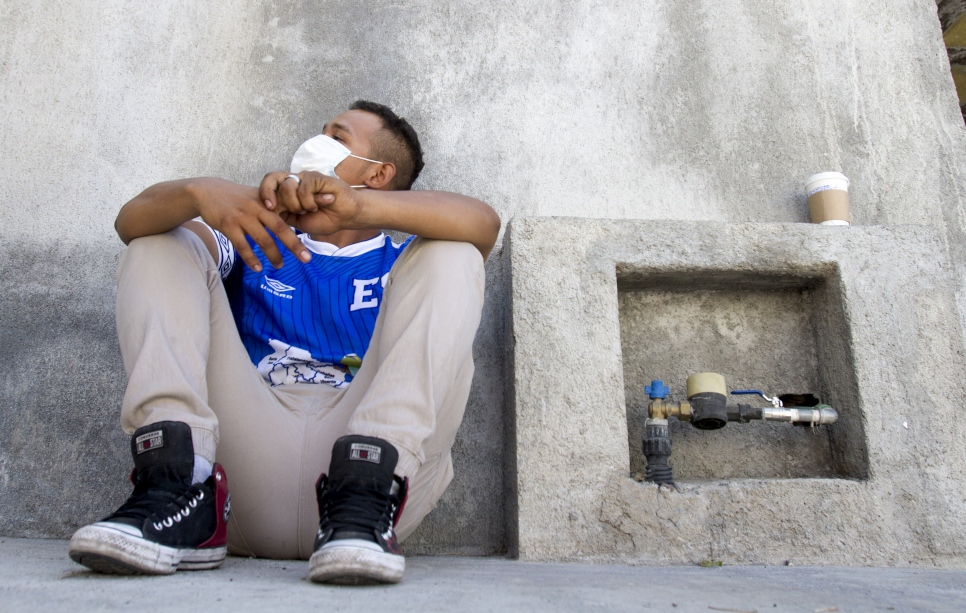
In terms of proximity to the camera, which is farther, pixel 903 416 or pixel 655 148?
pixel 655 148

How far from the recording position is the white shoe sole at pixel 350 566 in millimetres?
1095

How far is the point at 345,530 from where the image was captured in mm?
1151

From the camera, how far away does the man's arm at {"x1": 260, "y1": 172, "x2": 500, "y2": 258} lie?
1.55 meters

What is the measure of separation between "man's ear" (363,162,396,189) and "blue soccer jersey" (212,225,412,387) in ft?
0.78

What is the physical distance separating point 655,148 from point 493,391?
973mm

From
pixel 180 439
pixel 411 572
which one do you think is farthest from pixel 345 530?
pixel 180 439

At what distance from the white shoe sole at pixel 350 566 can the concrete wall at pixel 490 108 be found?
1.14 m

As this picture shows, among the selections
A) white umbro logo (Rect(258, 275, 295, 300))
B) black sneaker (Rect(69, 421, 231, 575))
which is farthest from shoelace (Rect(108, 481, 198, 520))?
white umbro logo (Rect(258, 275, 295, 300))

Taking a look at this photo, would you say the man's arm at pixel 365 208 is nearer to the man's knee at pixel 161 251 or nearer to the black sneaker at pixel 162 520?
the man's knee at pixel 161 251

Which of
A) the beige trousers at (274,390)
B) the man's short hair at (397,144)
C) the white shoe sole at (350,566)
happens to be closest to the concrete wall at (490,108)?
the man's short hair at (397,144)

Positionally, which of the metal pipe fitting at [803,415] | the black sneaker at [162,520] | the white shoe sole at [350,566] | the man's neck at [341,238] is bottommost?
the white shoe sole at [350,566]

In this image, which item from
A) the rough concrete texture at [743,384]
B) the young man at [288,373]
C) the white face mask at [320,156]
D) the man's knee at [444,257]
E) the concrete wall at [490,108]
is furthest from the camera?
the concrete wall at [490,108]

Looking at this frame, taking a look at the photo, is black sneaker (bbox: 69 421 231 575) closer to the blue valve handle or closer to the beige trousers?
the beige trousers

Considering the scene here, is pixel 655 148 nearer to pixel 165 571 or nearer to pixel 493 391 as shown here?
pixel 493 391
